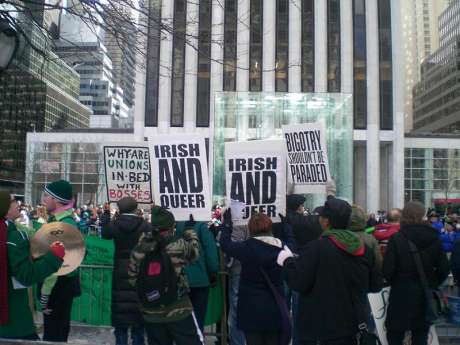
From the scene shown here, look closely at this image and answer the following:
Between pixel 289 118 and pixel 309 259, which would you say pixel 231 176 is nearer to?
pixel 309 259

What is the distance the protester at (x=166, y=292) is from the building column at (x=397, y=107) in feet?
146

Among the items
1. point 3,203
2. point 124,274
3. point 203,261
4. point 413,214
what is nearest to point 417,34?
point 413,214

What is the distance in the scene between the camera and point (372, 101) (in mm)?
47031

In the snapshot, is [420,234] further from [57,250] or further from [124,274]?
[57,250]

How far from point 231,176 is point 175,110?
41247 millimetres

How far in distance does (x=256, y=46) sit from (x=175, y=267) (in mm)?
44051

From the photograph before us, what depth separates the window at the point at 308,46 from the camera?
1874 inches

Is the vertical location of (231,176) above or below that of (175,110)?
below

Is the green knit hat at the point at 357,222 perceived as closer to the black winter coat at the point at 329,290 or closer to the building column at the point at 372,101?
the black winter coat at the point at 329,290

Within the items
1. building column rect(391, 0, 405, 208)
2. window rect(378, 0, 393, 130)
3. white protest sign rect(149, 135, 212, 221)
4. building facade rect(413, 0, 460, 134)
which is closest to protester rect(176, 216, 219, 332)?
white protest sign rect(149, 135, 212, 221)

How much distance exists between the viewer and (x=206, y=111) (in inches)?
1849

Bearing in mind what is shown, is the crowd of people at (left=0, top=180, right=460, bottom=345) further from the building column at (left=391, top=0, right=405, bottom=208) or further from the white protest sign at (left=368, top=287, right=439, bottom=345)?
the building column at (left=391, top=0, right=405, bottom=208)

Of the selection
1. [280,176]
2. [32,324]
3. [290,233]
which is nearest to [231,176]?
[280,176]

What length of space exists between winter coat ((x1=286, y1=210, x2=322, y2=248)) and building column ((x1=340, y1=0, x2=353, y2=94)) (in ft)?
138
